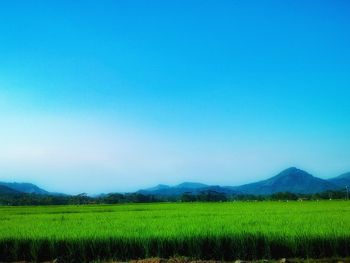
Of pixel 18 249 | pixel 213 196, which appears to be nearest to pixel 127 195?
pixel 213 196

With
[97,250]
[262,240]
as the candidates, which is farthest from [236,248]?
[97,250]

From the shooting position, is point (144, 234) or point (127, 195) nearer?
point (144, 234)

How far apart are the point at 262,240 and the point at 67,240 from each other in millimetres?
5362

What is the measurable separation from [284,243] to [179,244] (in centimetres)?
276

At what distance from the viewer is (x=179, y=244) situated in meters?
11.9

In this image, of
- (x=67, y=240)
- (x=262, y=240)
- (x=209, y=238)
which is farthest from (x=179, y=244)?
(x=67, y=240)

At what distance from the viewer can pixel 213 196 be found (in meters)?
100

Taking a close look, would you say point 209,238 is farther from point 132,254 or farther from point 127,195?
point 127,195

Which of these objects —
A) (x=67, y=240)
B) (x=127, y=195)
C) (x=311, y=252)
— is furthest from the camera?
(x=127, y=195)

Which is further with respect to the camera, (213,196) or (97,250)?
(213,196)

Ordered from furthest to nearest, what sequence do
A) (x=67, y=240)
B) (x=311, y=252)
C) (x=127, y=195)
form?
(x=127, y=195), (x=67, y=240), (x=311, y=252)

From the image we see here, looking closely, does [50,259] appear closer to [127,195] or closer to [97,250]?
[97,250]

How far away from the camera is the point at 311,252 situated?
1161cm

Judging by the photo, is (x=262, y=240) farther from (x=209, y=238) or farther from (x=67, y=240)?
(x=67, y=240)
